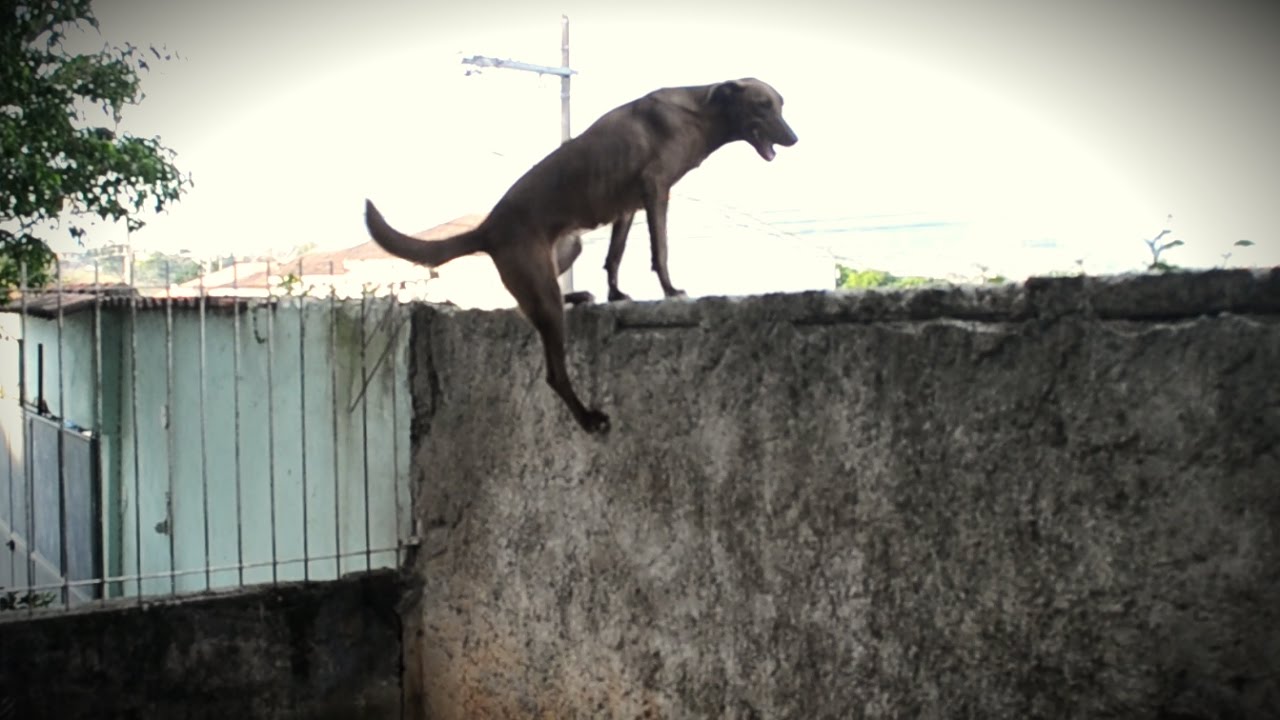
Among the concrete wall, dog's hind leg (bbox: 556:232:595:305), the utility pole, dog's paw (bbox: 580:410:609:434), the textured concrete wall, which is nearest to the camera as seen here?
the concrete wall

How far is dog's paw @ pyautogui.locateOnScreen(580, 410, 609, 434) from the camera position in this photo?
388 centimetres

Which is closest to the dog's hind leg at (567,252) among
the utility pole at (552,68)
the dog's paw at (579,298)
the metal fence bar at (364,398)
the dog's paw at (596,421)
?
the dog's paw at (579,298)

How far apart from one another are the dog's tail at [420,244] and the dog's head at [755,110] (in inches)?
37.1

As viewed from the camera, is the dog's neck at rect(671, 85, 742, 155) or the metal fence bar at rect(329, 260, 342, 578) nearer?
the dog's neck at rect(671, 85, 742, 155)

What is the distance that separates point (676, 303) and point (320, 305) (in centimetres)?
234

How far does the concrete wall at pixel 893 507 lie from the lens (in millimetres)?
2350

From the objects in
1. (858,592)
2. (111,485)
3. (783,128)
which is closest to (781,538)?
(858,592)

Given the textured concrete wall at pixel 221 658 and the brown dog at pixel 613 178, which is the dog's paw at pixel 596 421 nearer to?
the brown dog at pixel 613 178

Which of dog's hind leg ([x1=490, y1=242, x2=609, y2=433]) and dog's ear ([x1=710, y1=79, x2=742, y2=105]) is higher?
dog's ear ([x1=710, y1=79, x2=742, y2=105])

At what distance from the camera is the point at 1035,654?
2.61 metres

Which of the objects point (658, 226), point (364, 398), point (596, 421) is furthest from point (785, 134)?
point (364, 398)

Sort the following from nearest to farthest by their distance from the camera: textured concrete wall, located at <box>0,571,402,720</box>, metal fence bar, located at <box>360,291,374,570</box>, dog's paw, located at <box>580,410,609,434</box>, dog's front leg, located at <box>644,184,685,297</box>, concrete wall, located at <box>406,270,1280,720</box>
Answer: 1. concrete wall, located at <box>406,270,1280,720</box>
2. dog's paw, located at <box>580,410,609,434</box>
3. dog's front leg, located at <box>644,184,685,297</box>
4. textured concrete wall, located at <box>0,571,402,720</box>
5. metal fence bar, located at <box>360,291,374,570</box>

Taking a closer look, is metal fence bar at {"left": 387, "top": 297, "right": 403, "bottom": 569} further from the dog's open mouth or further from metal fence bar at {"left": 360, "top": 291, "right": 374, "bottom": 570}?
the dog's open mouth

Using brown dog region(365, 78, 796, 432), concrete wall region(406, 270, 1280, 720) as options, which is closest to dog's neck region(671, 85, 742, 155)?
brown dog region(365, 78, 796, 432)
